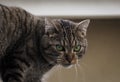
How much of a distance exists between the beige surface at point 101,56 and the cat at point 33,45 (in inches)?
21.9

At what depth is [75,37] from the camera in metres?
1.39

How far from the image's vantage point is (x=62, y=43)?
1359mm

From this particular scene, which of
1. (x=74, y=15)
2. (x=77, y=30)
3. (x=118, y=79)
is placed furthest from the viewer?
(x=118, y=79)

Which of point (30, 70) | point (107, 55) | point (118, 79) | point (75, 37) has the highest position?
point (75, 37)

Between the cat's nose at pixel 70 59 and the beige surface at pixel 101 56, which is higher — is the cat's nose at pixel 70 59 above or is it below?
above

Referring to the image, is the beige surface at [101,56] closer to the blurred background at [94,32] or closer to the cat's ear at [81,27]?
the blurred background at [94,32]

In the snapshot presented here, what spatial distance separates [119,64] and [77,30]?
2.25 feet

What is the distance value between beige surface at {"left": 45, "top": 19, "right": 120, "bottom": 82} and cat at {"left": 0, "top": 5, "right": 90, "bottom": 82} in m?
0.56

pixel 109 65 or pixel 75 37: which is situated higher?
pixel 75 37

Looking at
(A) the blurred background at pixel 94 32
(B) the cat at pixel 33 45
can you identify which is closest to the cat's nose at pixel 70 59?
(B) the cat at pixel 33 45

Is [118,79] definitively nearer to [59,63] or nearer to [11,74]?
[59,63]

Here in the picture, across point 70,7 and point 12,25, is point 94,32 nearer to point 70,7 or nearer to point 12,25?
point 70,7

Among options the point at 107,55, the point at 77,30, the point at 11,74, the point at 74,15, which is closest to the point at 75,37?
the point at 77,30

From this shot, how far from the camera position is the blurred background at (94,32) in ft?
6.27
